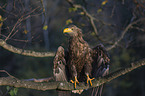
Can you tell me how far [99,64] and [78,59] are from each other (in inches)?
17.5

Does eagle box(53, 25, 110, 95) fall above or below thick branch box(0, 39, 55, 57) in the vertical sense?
below

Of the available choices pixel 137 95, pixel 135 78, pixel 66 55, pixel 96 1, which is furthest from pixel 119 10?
pixel 137 95

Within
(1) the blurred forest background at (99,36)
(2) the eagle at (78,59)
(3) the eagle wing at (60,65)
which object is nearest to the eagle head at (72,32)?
(2) the eagle at (78,59)

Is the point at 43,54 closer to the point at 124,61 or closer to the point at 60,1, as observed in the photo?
the point at 124,61

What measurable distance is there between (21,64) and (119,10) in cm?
822

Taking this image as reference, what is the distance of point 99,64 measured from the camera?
3395 mm

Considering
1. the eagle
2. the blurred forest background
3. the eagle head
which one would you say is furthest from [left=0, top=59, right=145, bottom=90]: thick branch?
the eagle head

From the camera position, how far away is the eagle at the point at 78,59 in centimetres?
329

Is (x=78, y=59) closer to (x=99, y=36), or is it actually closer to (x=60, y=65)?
(x=60, y=65)

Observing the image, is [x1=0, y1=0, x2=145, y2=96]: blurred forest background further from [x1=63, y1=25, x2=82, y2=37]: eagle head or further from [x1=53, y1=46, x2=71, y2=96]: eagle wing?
[x1=63, y1=25, x2=82, y2=37]: eagle head

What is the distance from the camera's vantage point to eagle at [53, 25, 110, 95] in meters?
3.29

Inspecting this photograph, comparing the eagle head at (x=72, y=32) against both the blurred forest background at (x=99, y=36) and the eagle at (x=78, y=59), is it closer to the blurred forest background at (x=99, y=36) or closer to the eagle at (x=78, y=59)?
the eagle at (x=78, y=59)

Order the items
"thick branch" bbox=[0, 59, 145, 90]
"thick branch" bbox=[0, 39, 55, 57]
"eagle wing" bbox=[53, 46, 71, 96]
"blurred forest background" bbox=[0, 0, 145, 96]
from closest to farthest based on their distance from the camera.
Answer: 1. "thick branch" bbox=[0, 59, 145, 90]
2. "thick branch" bbox=[0, 39, 55, 57]
3. "eagle wing" bbox=[53, 46, 71, 96]
4. "blurred forest background" bbox=[0, 0, 145, 96]

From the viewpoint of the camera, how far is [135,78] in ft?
40.9
